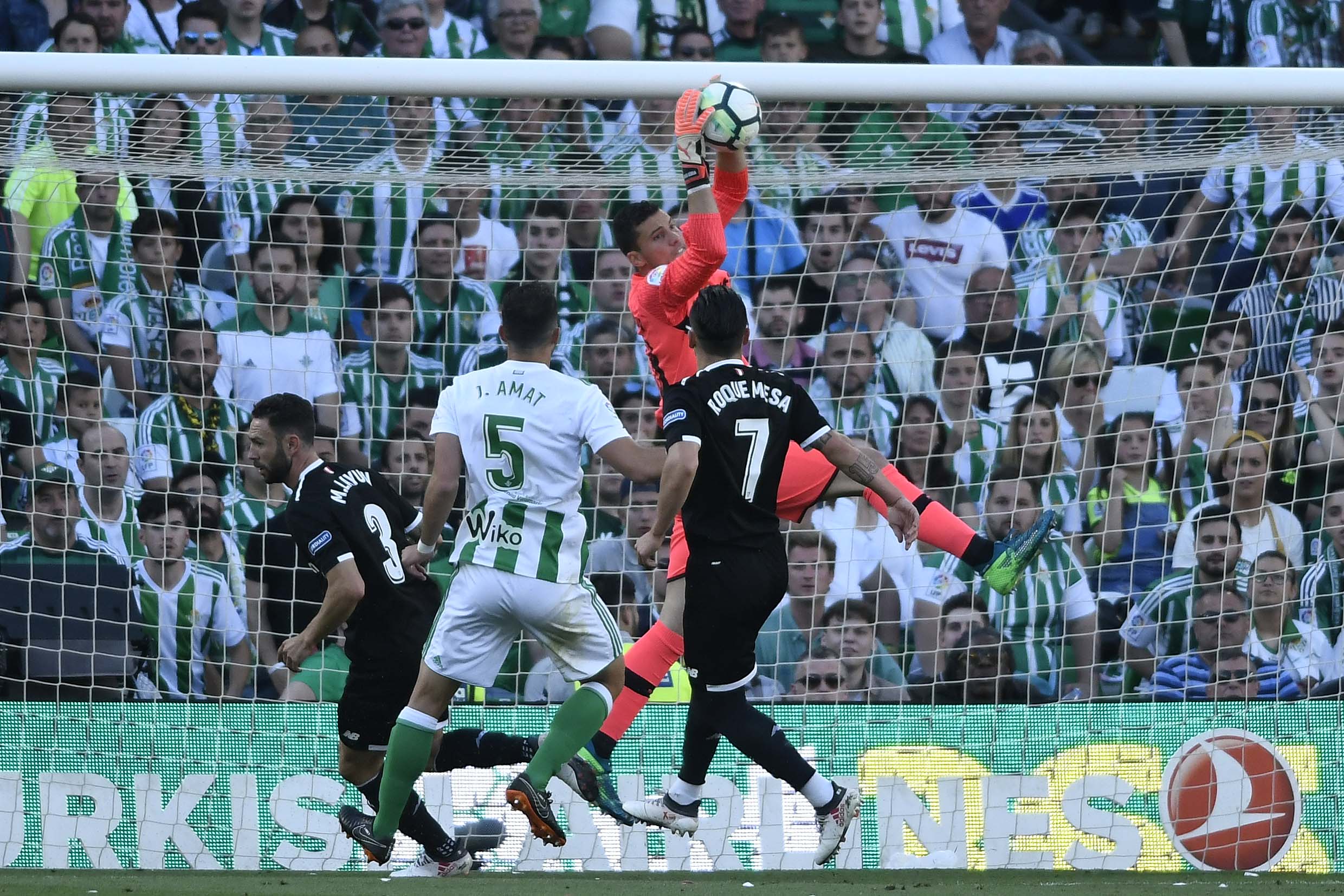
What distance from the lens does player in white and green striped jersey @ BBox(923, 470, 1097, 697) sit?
722 cm

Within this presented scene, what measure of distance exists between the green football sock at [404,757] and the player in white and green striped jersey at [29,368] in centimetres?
336

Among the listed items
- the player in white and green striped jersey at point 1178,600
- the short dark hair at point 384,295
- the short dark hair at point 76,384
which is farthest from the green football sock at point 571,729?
the short dark hair at point 76,384

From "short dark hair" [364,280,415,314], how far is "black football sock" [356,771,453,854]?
8.90 ft

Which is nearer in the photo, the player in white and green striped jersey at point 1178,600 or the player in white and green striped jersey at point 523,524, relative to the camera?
the player in white and green striped jersey at point 523,524

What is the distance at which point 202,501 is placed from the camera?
7.06m

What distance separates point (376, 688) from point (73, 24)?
16.7 ft

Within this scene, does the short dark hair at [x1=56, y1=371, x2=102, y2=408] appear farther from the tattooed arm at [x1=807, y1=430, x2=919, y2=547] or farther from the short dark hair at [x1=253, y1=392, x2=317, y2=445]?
the tattooed arm at [x1=807, y1=430, x2=919, y2=547]

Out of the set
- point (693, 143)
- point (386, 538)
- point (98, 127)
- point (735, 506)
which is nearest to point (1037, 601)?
point (735, 506)

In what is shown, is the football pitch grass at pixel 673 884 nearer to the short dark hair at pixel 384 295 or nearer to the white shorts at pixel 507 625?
the white shorts at pixel 507 625

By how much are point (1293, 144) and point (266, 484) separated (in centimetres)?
517

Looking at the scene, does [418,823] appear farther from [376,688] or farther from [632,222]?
[632,222]

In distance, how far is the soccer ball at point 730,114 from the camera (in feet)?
15.3

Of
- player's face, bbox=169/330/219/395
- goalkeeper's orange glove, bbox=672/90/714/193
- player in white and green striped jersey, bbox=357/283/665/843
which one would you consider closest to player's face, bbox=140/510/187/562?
player's face, bbox=169/330/219/395

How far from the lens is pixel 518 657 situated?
7.14 metres
